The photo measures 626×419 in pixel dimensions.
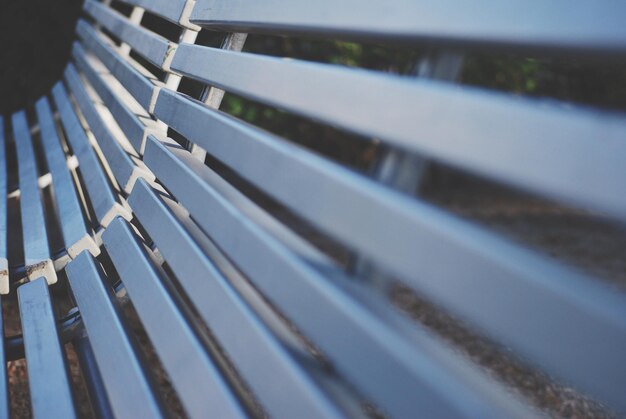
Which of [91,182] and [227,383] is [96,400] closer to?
[227,383]

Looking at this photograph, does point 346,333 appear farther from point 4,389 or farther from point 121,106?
point 121,106

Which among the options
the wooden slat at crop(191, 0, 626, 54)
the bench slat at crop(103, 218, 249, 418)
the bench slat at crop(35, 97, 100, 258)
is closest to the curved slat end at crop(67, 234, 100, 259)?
the bench slat at crop(35, 97, 100, 258)

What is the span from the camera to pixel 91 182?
1.68 meters

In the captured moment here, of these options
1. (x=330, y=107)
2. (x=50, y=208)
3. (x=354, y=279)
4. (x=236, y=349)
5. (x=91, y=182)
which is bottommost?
(x=50, y=208)

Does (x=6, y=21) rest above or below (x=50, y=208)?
above

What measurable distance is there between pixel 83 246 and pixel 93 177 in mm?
262

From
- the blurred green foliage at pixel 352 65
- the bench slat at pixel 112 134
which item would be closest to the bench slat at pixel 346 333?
the bench slat at pixel 112 134

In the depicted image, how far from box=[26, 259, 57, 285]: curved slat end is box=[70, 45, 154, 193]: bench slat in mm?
258

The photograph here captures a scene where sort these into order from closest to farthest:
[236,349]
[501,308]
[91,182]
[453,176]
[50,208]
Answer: [501,308]
[236,349]
[91,182]
[50,208]
[453,176]

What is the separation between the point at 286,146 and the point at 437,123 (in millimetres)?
256

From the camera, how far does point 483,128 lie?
0.49 m

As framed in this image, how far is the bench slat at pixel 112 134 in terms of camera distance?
4.69 feet

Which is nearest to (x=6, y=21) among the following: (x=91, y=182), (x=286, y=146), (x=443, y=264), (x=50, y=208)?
(x=50, y=208)

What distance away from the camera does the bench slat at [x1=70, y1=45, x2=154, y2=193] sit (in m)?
1.43
